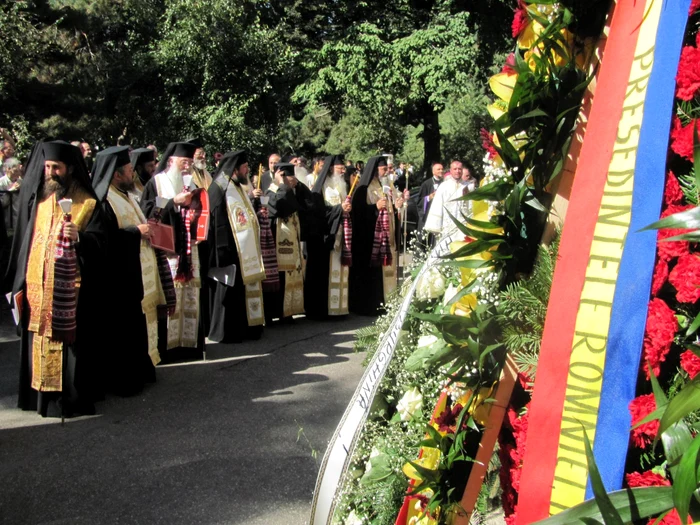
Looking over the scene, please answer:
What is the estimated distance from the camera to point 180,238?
7.18 m

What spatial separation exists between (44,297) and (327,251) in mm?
5369

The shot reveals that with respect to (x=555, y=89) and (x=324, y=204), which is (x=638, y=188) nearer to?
(x=555, y=89)

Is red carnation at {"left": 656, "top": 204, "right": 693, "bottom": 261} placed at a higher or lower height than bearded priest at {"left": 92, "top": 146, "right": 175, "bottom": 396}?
higher

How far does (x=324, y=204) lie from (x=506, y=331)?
326 inches

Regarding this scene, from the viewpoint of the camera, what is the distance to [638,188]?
5.56 feet

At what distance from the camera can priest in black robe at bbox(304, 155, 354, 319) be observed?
10156mm

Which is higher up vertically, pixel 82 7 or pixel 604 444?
pixel 82 7

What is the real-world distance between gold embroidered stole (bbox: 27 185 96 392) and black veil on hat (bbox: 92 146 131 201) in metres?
0.58

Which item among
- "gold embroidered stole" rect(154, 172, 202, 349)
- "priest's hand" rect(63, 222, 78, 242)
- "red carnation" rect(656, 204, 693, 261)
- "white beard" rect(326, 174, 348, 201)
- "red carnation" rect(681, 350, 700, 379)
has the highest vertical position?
"white beard" rect(326, 174, 348, 201)

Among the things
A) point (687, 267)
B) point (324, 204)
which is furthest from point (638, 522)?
point (324, 204)

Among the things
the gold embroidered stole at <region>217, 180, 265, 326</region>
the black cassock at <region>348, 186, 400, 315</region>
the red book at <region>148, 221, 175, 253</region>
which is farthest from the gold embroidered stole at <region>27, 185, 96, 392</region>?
the black cassock at <region>348, 186, 400, 315</region>

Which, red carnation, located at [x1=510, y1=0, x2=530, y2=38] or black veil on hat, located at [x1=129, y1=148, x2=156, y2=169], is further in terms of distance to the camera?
black veil on hat, located at [x1=129, y1=148, x2=156, y2=169]

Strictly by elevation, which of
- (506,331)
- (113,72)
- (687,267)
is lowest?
(506,331)

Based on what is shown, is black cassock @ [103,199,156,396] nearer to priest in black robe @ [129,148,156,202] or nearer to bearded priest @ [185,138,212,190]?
priest in black robe @ [129,148,156,202]
